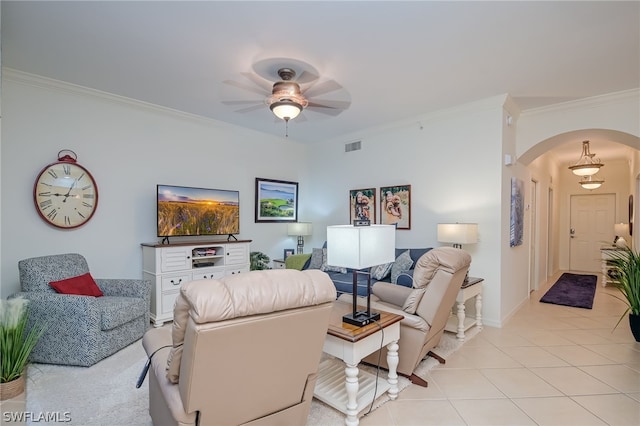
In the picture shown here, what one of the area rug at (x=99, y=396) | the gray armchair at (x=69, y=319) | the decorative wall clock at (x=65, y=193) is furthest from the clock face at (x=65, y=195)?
the area rug at (x=99, y=396)

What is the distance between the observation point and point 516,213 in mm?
4445

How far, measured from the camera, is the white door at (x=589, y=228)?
26.1ft

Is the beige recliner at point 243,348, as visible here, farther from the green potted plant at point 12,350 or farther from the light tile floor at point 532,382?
the green potted plant at point 12,350

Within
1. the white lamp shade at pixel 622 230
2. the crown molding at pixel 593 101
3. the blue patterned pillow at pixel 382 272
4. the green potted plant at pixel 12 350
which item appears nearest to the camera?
the green potted plant at pixel 12 350

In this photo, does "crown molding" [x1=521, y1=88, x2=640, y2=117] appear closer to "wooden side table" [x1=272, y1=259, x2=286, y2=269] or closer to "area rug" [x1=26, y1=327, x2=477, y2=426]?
"area rug" [x1=26, y1=327, x2=477, y2=426]

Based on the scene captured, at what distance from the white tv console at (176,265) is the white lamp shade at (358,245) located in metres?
2.63

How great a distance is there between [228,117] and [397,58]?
2.84 m

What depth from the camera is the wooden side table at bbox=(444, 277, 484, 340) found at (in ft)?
11.7

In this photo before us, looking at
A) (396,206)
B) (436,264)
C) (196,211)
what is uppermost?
(396,206)

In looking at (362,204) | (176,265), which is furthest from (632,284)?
(176,265)

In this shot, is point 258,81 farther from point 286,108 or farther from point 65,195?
point 65,195

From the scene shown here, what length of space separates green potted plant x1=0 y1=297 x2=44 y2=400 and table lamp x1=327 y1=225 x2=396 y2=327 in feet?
7.70

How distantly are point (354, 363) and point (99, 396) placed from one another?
6.48 feet

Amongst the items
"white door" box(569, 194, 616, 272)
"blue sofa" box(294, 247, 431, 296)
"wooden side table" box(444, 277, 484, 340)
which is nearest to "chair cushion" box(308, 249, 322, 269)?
"blue sofa" box(294, 247, 431, 296)
